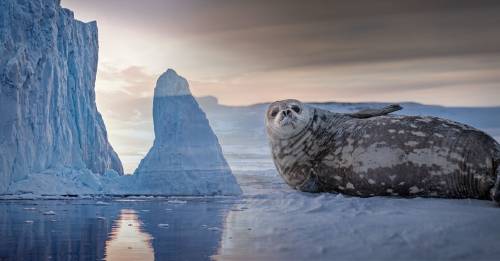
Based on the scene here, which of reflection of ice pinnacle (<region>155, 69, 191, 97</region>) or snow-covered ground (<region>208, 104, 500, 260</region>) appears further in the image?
reflection of ice pinnacle (<region>155, 69, 191, 97</region>)

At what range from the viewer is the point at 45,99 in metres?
31.8

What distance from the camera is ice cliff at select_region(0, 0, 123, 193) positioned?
98.5 feet

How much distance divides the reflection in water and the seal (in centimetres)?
185

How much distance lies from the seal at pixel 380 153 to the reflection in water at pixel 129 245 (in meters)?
1.85

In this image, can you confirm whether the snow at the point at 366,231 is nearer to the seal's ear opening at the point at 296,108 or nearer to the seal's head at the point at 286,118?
the seal's head at the point at 286,118

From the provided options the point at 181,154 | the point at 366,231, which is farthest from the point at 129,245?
the point at 181,154

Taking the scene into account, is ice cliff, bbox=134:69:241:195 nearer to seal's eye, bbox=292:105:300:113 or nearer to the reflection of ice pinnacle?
the reflection of ice pinnacle

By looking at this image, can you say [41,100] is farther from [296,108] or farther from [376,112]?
[376,112]

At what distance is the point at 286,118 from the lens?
5.74m

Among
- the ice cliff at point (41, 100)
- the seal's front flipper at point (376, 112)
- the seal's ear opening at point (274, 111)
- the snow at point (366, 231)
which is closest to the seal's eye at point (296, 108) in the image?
the seal's ear opening at point (274, 111)

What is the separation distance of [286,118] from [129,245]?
241 cm

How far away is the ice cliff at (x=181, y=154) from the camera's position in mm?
38500

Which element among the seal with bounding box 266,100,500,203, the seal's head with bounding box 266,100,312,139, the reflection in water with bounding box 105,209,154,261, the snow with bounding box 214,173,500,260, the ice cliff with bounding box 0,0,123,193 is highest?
the ice cliff with bounding box 0,0,123,193

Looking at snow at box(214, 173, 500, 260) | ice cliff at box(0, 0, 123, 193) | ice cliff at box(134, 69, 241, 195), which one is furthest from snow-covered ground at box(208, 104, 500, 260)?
A: ice cliff at box(134, 69, 241, 195)
